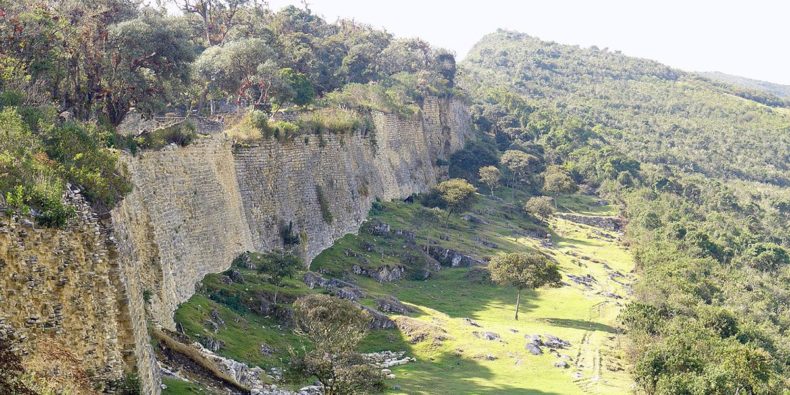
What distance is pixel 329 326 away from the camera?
106ft

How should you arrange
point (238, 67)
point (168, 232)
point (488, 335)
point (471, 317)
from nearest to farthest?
1. point (168, 232)
2. point (488, 335)
3. point (471, 317)
4. point (238, 67)

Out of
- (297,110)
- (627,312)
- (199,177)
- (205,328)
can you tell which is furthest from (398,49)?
(205,328)

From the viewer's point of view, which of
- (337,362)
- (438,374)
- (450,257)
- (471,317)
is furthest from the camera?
(450,257)

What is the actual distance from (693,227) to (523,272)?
5407 cm

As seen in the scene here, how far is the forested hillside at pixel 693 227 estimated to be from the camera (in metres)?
44.1

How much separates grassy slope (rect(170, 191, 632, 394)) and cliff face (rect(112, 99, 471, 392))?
1.80 m

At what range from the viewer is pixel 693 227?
4026 inches

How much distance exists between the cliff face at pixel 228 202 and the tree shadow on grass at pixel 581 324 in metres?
19.0

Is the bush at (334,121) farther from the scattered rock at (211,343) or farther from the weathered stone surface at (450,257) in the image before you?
the scattered rock at (211,343)

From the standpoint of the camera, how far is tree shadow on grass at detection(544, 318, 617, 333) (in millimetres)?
54688

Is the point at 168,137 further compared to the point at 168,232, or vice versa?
the point at 168,137

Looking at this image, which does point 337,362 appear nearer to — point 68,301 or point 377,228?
point 68,301

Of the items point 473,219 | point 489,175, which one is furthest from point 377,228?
point 489,175

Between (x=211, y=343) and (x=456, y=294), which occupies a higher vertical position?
(x=211, y=343)
